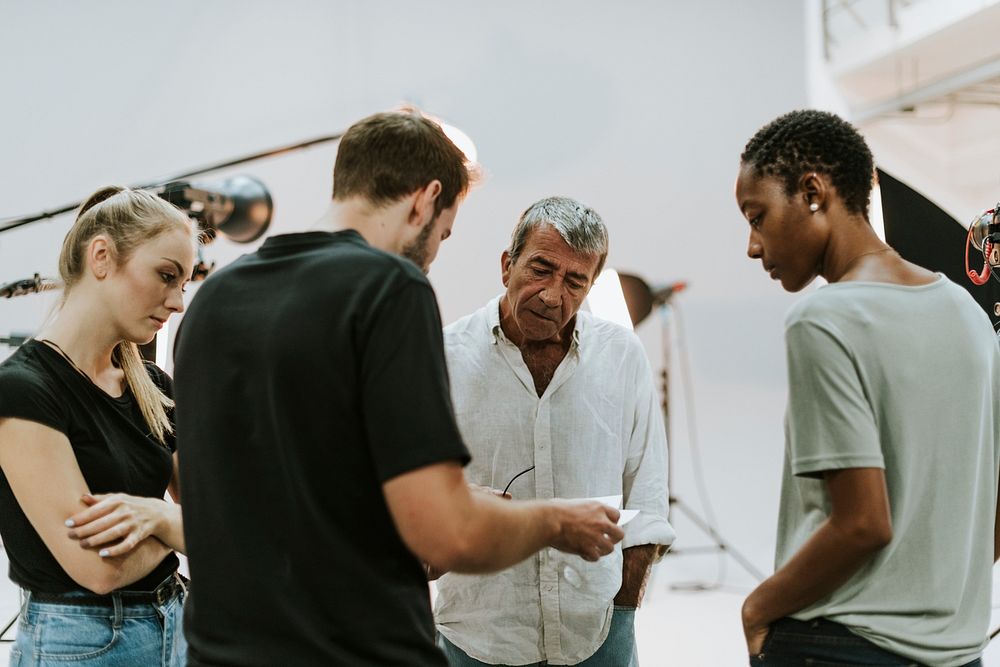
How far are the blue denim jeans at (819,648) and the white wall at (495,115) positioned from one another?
440cm

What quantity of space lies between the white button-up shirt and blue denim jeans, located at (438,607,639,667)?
2 centimetres

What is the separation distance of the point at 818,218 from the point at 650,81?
4959 millimetres

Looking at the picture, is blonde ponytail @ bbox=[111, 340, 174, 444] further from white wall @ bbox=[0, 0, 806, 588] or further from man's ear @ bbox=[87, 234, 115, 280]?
white wall @ bbox=[0, 0, 806, 588]

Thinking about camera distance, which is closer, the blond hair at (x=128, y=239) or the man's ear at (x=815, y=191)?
the man's ear at (x=815, y=191)

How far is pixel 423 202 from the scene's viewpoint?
1.22 m

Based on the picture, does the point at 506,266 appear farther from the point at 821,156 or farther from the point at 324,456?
the point at 324,456

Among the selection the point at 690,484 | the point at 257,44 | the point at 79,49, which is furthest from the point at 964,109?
the point at 79,49

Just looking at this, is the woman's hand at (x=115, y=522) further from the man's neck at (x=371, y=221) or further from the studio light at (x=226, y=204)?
the studio light at (x=226, y=204)

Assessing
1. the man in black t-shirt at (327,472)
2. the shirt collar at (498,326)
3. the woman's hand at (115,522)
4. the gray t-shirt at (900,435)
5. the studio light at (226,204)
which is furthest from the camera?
the studio light at (226,204)

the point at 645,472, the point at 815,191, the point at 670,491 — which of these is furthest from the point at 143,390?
the point at 670,491

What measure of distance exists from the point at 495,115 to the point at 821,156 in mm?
4631

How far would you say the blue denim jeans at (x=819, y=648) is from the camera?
1.16m

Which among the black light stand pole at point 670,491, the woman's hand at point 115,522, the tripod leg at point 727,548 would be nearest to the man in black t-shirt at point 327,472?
the woman's hand at point 115,522

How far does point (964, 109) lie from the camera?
21.7 ft
